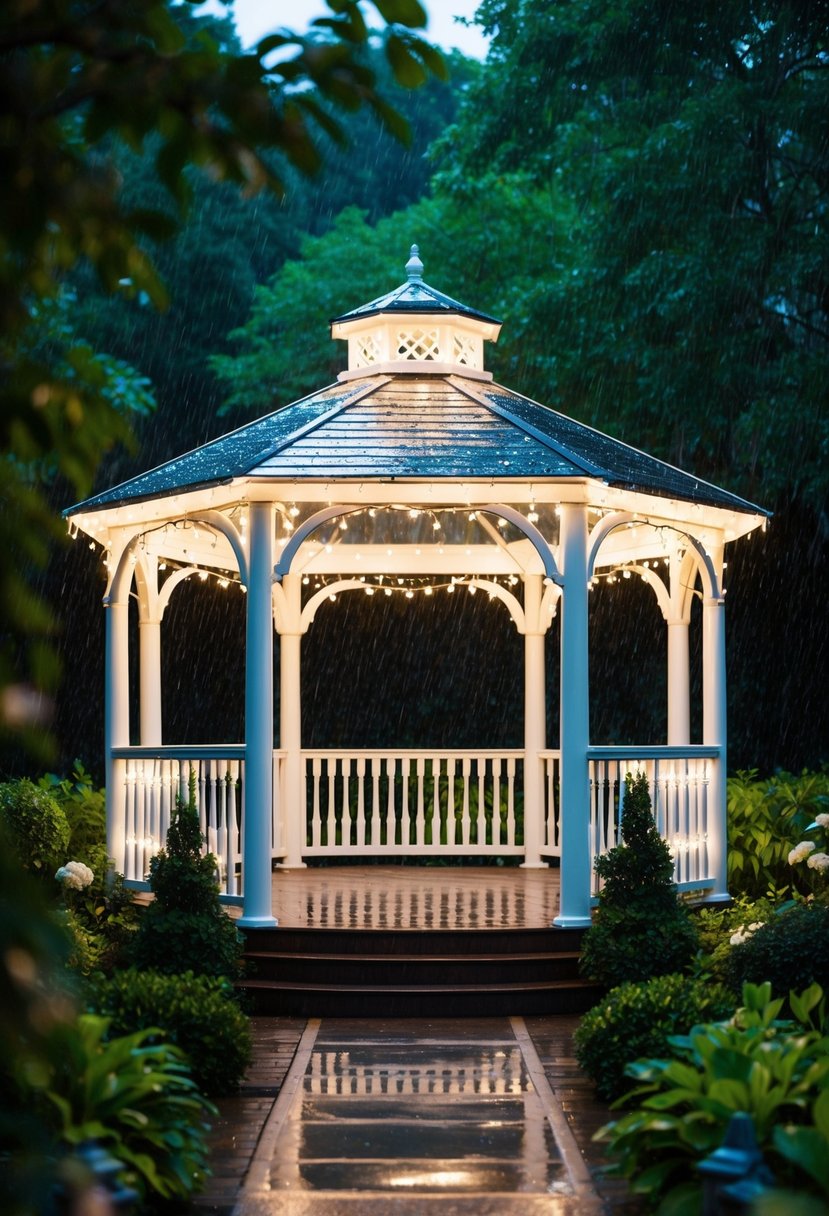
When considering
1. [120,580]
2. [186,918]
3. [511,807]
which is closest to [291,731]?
[511,807]

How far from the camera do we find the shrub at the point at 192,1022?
662 centimetres

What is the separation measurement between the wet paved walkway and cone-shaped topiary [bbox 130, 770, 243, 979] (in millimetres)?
547

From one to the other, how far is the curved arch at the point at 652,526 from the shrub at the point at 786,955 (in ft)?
9.67

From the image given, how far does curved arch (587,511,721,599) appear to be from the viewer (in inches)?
383

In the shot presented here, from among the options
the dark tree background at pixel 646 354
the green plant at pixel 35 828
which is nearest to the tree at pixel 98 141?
the green plant at pixel 35 828

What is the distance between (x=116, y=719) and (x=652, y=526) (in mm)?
4276

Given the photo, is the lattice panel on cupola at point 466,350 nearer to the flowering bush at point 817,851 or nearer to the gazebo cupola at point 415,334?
the gazebo cupola at point 415,334

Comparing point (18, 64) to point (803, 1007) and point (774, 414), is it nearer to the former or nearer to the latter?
point (803, 1007)

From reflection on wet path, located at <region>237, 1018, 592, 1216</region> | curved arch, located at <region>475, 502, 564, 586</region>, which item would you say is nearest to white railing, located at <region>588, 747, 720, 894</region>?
curved arch, located at <region>475, 502, 564, 586</region>

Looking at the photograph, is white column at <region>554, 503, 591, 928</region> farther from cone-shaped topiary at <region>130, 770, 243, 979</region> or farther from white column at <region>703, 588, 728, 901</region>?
Result: cone-shaped topiary at <region>130, 770, 243, 979</region>

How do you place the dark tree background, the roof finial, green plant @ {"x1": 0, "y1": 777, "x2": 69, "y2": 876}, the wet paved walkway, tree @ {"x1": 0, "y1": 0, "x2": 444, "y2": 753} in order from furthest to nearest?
the dark tree background
the roof finial
green plant @ {"x1": 0, "y1": 777, "x2": 69, "y2": 876}
the wet paved walkway
tree @ {"x1": 0, "y1": 0, "x2": 444, "y2": 753}

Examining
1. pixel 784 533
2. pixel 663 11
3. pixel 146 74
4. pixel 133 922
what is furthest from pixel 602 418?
pixel 146 74

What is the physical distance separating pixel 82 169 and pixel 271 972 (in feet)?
23.9

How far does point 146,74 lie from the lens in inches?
99.6
